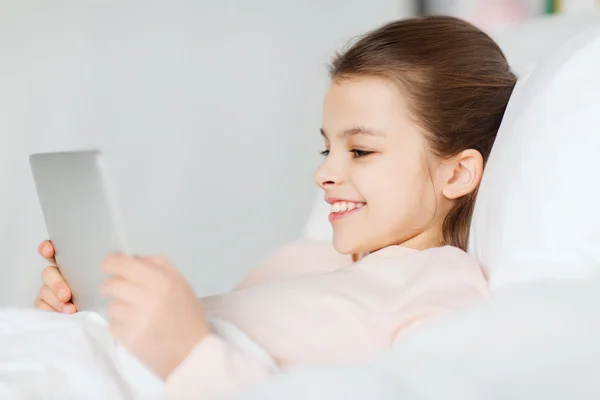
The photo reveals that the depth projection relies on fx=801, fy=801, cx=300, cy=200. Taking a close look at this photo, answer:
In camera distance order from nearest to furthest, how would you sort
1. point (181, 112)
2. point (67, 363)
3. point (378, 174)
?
point (67, 363) → point (378, 174) → point (181, 112)

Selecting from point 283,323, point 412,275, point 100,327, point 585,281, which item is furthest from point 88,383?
point 585,281

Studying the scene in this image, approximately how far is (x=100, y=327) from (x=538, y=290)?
482 millimetres

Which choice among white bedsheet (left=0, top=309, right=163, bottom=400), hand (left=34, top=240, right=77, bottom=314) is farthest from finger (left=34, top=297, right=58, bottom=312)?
white bedsheet (left=0, top=309, right=163, bottom=400)

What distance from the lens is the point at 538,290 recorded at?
2.40 feet

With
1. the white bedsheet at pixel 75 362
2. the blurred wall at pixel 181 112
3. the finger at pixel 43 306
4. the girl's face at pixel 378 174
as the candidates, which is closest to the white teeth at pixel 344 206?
the girl's face at pixel 378 174

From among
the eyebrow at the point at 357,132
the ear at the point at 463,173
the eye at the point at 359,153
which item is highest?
the eyebrow at the point at 357,132

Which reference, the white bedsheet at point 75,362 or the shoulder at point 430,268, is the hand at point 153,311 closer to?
the white bedsheet at point 75,362

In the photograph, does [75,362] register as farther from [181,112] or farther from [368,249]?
[181,112]

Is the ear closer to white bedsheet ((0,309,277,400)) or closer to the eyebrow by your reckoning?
the eyebrow

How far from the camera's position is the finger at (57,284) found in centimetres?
108

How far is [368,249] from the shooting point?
108 centimetres

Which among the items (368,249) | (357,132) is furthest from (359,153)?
(368,249)

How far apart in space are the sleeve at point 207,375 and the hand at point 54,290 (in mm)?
398

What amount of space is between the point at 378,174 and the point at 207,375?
43cm
